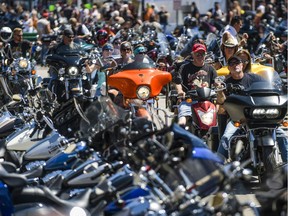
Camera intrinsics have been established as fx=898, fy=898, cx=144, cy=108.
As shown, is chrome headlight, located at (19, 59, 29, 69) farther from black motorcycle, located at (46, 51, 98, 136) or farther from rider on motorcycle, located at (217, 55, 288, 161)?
rider on motorcycle, located at (217, 55, 288, 161)

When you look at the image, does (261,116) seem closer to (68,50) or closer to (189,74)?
(189,74)

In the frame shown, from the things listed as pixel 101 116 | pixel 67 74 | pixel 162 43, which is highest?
pixel 101 116

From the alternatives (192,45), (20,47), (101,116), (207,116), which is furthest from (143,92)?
(20,47)

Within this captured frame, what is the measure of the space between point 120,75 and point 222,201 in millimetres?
5917

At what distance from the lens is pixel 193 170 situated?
18.8 feet

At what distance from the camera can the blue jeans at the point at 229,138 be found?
9484mm

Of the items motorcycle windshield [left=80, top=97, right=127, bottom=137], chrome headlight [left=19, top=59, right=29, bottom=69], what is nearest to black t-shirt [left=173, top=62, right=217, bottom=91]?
motorcycle windshield [left=80, top=97, right=127, bottom=137]

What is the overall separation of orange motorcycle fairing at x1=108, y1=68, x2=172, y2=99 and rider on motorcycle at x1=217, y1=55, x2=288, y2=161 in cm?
110

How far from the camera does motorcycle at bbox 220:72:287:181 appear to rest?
28.7 ft

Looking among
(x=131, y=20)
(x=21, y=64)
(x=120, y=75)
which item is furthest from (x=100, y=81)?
(x=131, y=20)

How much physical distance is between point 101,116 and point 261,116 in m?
2.15

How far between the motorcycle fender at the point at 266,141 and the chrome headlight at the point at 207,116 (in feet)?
5.04

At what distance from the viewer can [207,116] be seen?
10484 mm

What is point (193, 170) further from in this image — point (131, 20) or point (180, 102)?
point (131, 20)
